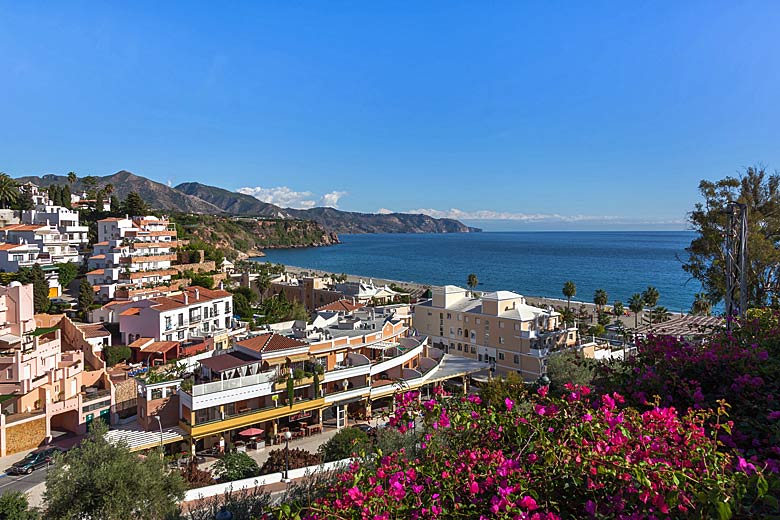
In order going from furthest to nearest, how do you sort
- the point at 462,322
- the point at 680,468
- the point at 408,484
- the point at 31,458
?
the point at 462,322
the point at 31,458
the point at 408,484
the point at 680,468

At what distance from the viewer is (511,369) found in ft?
93.9

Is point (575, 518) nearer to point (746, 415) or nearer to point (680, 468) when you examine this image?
point (680, 468)

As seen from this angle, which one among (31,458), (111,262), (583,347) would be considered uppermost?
(111,262)

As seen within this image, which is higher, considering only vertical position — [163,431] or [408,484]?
[408,484]

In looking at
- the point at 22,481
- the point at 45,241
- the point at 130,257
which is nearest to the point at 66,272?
the point at 130,257

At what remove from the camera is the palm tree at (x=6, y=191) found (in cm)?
5584

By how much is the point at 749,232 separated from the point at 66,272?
152 feet

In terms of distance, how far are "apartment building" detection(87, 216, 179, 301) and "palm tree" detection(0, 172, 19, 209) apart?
1653 cm

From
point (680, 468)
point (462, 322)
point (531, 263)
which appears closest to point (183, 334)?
point (462, 322)

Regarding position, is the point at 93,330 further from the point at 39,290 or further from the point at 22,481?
the point at 22,481

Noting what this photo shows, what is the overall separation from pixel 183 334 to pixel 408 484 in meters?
31.6

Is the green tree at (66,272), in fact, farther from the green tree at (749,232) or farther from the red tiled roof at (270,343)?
the green tree at (749,232)

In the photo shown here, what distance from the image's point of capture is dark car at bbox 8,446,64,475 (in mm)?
17375

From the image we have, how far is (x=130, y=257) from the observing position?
4159cm
